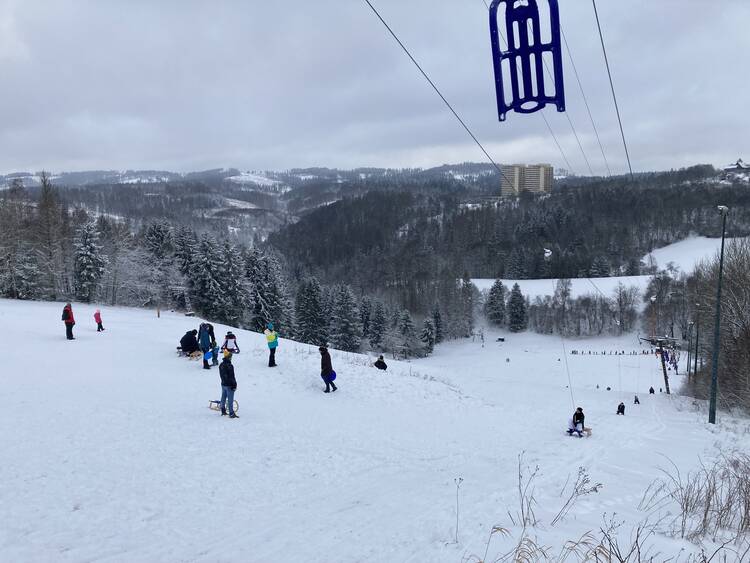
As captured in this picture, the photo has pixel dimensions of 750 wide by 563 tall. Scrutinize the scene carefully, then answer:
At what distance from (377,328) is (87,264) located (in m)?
46.4

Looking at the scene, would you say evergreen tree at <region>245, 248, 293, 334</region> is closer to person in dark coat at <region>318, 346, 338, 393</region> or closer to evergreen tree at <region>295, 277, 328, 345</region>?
evergreen tree at <region>295, 277, 328, 345</region>

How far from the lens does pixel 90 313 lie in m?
28.5

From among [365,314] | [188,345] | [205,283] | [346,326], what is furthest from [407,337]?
[188,345]

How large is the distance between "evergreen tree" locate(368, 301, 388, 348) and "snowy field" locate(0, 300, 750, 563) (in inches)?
2271

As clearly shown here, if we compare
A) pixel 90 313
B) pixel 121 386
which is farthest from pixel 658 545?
pixel 90 313

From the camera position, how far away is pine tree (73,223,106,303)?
131ft

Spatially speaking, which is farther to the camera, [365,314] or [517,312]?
[517,312]

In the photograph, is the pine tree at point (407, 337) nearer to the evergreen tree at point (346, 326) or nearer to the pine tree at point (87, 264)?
the evergreen tree at point (346, 326)

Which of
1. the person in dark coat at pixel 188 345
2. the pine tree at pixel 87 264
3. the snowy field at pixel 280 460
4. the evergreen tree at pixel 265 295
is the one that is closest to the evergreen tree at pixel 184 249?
the evergreen tree at pixel 265 295

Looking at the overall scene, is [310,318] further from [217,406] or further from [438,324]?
[217,406]

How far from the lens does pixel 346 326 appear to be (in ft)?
221

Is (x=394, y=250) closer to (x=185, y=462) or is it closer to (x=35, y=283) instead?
(x=35, y=283)

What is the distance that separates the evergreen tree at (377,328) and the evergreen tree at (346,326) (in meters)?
8.22

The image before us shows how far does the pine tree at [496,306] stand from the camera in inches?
3834
